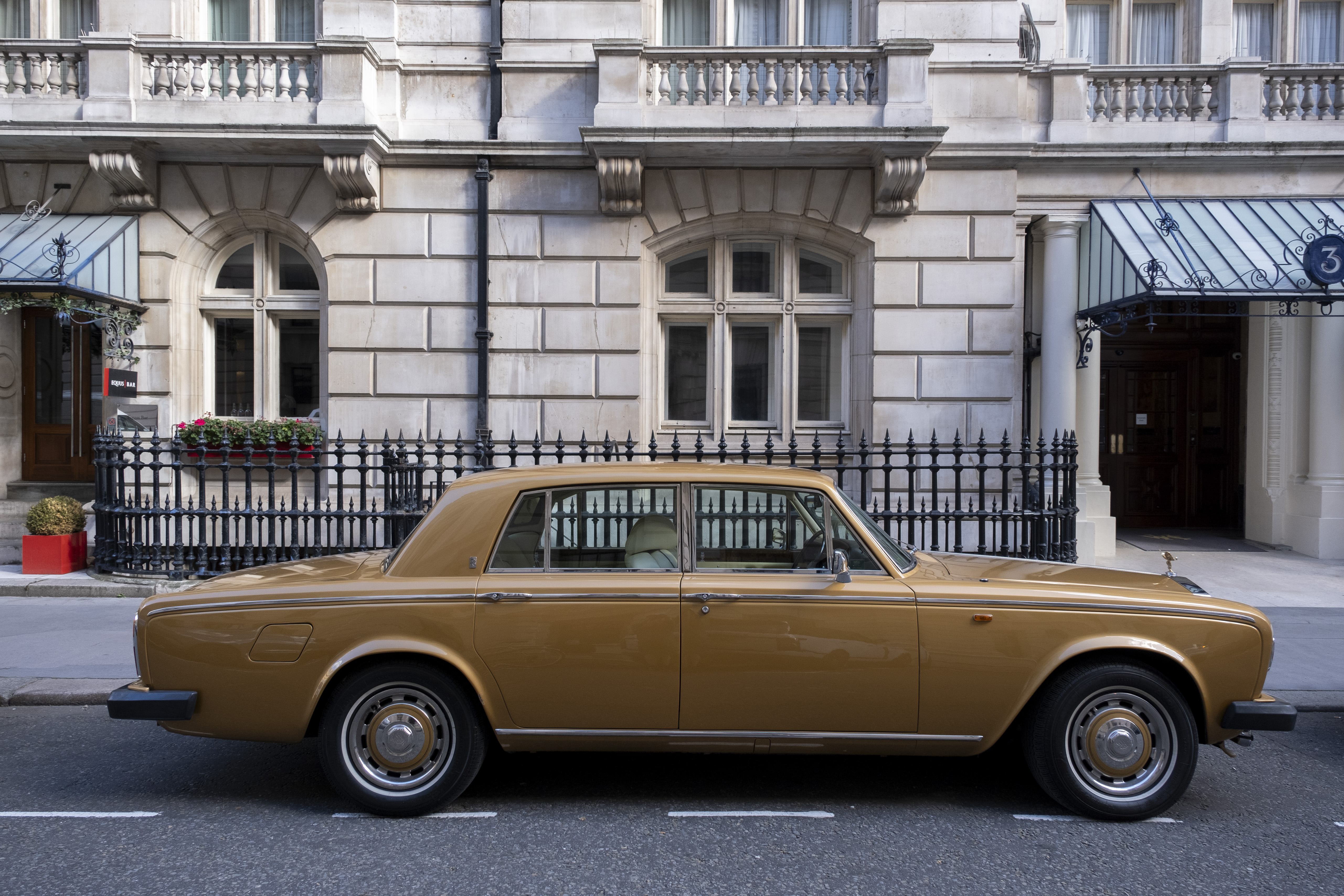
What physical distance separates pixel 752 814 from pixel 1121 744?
1.74 meters

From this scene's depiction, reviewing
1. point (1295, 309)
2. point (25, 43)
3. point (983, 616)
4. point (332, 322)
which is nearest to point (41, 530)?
point (332, 322)

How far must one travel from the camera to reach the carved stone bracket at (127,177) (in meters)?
10.8

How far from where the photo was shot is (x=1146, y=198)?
37.1 feet

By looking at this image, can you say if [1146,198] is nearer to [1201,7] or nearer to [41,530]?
[1201,7]

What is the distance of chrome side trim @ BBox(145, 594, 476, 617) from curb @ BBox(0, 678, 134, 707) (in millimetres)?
2509

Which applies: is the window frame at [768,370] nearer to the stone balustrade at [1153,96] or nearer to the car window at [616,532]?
the stone balustrade at [1153,96]

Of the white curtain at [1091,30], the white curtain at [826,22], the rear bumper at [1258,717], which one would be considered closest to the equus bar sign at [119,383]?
the white curtain at [826,22]

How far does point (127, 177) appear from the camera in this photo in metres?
10.9

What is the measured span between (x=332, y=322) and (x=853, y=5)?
26.9ft

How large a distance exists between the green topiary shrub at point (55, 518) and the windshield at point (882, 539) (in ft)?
29.8

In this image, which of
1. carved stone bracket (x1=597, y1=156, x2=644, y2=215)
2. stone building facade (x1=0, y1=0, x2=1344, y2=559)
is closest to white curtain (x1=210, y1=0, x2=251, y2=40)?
Answer: stone building facade (x1=0, y1=0, x2=1344, y2=559)

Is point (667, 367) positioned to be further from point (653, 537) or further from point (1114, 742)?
point (1114, 742)

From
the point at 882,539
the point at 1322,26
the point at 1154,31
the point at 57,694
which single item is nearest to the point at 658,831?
the point at 882,539

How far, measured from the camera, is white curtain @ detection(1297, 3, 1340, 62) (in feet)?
39.5
